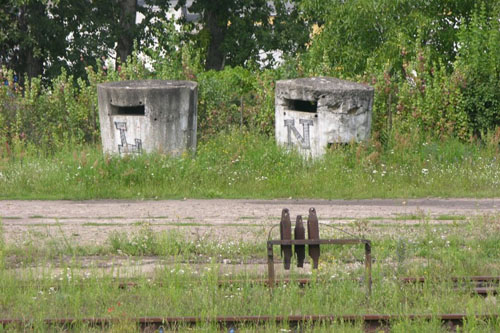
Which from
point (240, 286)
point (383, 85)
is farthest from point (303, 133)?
point (240, 286)

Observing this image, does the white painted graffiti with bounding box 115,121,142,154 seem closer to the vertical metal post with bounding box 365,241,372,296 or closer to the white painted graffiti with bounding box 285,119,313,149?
the white painted graffiti with bounding box 285,119,313,149

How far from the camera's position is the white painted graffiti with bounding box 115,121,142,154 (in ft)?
46.9

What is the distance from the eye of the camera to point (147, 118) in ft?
46.6

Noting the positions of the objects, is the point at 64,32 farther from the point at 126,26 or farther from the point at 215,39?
the point at 215,39

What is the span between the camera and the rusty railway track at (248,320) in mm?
7031

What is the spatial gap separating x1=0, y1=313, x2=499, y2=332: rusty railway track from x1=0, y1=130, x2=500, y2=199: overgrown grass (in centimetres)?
627

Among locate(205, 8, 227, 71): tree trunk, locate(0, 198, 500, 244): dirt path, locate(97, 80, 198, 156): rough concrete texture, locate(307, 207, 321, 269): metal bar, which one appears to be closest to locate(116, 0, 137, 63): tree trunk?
locate(205, 8, 227, 71): tree trunk

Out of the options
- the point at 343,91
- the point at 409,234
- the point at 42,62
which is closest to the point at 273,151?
the point at 343,91

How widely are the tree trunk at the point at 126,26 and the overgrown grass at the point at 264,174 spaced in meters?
13.1

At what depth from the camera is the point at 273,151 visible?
1447 centimetres

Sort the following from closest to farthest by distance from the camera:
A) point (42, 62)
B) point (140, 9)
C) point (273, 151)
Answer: point (273, 151)
point (42, 62)
point (140, 9)

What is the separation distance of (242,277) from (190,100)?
671cm

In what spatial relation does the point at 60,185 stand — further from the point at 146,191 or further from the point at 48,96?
the point at 48,96

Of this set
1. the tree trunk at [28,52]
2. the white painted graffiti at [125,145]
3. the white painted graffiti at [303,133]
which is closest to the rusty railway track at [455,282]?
the white painted graffiti at [125,145]
